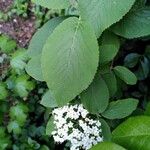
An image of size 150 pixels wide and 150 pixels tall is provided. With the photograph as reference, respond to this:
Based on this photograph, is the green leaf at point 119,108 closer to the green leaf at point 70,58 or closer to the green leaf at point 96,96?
the green leaf at point 96,96

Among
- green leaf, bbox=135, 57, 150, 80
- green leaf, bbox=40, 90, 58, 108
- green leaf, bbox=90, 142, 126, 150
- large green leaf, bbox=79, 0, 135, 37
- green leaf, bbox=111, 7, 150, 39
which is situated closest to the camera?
green leaf, bbox=90, 142, 126, 150

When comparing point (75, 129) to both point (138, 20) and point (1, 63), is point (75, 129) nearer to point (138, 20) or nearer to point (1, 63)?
point (138, 20)

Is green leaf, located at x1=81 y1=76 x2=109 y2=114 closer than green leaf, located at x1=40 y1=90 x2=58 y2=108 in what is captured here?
Yes

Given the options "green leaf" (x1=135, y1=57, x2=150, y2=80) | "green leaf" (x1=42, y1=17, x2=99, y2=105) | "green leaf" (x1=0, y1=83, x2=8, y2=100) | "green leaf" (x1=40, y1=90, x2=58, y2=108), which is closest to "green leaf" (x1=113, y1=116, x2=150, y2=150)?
"green leaf" (x1=42, y1=17, x2=99, y2=105)

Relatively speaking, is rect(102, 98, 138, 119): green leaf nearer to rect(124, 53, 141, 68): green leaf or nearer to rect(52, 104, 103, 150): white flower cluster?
rect(52, 104, 103, 150): white flower cluster

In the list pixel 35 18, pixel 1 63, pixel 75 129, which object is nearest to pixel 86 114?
pixel 75 129

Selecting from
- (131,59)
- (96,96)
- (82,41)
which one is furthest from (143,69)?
(82,41)

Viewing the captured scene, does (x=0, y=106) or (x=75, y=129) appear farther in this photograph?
(x=0, y=106)
